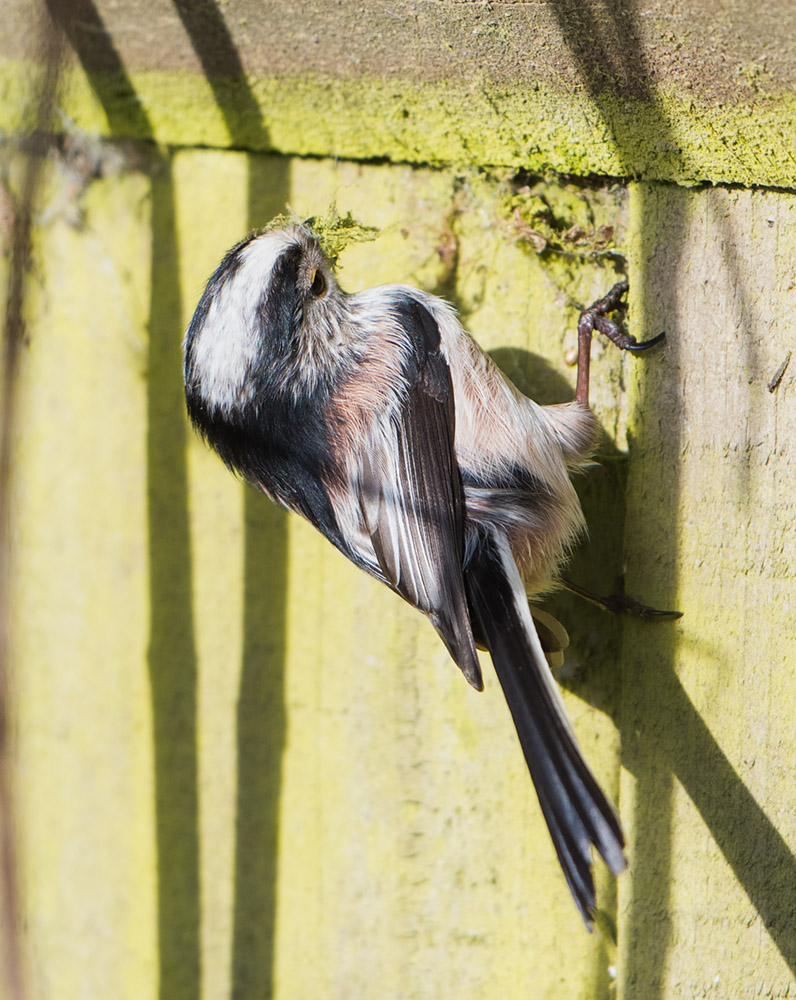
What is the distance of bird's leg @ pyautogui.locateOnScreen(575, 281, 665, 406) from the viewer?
1654 mm

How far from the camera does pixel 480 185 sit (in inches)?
74.9

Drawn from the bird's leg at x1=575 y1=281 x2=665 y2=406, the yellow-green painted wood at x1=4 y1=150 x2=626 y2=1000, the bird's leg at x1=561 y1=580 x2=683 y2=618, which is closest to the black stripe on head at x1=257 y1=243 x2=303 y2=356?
the yellow-green painted wood at x1=4 y1=150 x2=626 y2=1000

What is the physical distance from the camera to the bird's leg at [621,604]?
5.44 ft

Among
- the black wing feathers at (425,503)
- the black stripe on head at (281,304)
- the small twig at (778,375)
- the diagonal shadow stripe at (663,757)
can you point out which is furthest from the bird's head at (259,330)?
the small twig at (778,375)

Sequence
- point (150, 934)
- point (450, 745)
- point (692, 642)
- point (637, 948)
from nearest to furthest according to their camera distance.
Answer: point (692, 642) → point (637, 948) → point (450, 745) → point (150, 934)

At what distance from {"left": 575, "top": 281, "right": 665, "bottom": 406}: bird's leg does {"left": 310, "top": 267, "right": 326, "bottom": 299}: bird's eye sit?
488 millimetres

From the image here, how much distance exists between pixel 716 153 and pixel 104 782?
216 cm

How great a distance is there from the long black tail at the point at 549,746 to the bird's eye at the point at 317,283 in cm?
64

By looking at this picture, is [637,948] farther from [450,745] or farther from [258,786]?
[258,786]

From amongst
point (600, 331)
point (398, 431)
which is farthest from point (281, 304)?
point (600, 331)

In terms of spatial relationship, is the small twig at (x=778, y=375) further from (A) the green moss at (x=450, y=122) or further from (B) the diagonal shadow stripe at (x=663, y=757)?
(A) the green moss at (x=450, y=122)

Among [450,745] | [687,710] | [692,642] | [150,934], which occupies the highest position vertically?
[692,642]

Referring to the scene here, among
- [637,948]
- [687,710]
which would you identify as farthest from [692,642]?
[637,948]

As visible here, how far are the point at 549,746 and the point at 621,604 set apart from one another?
16.1 inches
